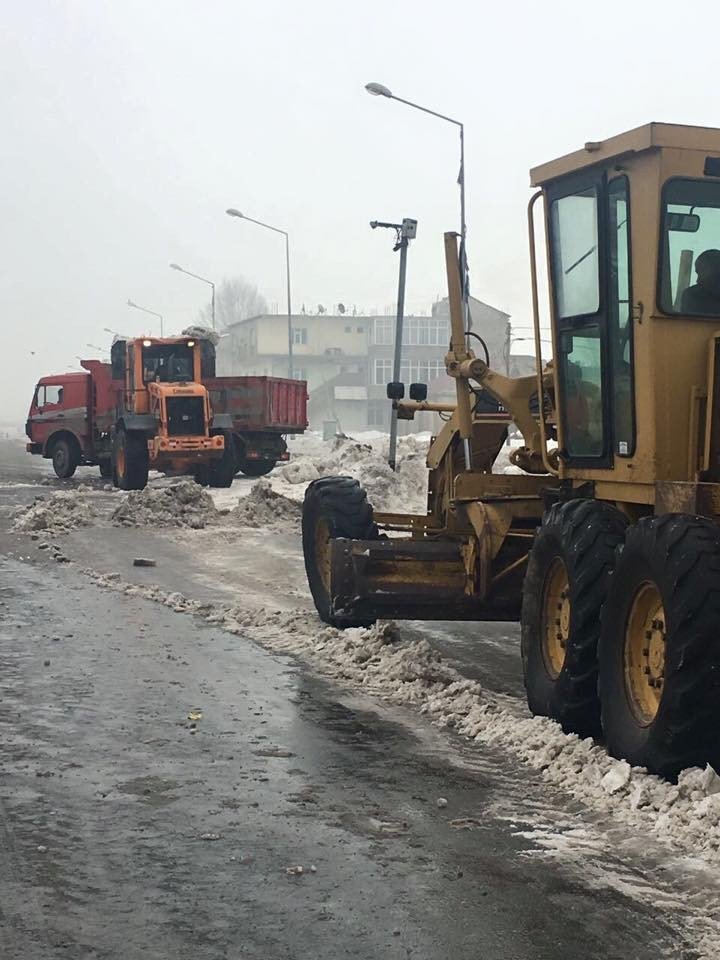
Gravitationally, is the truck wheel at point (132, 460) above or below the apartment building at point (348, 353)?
below

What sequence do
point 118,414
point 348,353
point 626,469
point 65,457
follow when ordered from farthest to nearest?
point 348,353 < point 65,457 < point 118,414 < point 626,469

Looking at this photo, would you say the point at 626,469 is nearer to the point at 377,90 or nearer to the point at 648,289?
the point at 648,289

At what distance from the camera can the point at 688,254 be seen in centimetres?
688

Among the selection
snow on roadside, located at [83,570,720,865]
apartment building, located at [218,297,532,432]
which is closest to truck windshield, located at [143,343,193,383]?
snow on roadside, located at [83,570,720,865]

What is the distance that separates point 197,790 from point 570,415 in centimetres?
336

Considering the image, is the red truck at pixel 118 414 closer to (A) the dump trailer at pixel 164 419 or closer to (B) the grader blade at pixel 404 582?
(A) the dump trailer at pixel 164 419

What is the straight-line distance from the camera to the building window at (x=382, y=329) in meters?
116

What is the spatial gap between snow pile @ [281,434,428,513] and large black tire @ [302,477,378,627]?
422 inches

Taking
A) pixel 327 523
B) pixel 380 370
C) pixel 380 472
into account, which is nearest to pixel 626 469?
pixel 327 523

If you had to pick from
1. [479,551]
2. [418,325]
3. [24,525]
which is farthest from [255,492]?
[418,325]

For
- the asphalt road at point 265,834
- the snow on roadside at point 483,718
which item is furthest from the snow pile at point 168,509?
the asphalt road at point 265,834

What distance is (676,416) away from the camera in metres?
6.90

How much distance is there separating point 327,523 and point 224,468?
1748 cm

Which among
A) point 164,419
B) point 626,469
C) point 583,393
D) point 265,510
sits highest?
point 583,393
